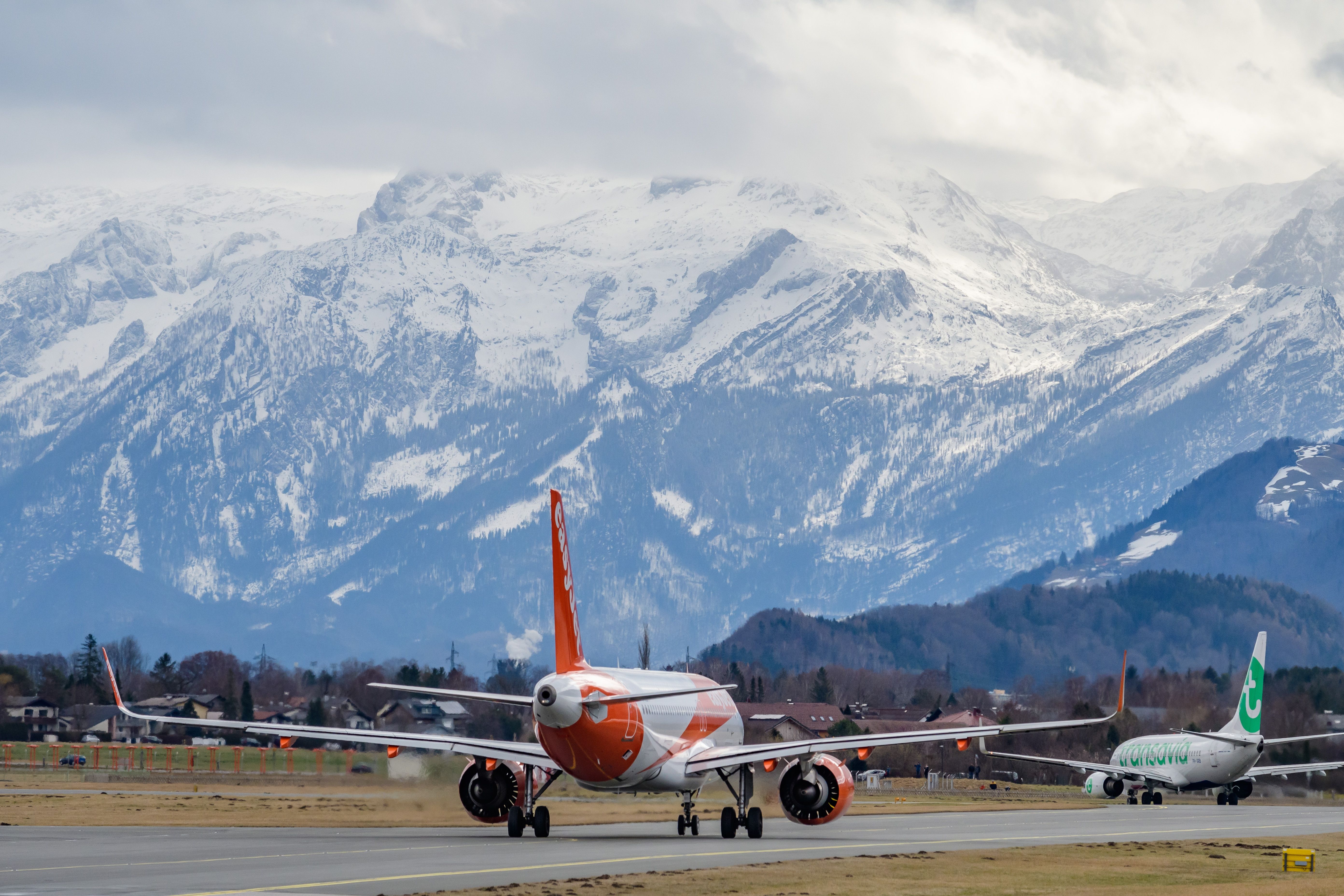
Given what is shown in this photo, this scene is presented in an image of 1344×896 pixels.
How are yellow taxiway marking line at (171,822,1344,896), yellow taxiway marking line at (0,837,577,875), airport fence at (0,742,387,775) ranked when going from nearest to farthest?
yellow taxiway marking line at (171,822,1344,896) < yellow taxiway marking line at (0,837,577,875) < airport fence at (0,742,387,775)

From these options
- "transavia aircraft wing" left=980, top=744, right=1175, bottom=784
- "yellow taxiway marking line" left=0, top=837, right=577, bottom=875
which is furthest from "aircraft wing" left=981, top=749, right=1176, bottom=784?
"yellow taxiway marking line" left=0, top=837, right=577, bottom=875

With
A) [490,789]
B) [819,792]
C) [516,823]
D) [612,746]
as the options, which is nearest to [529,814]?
[516,823]

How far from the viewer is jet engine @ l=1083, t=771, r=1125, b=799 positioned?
9919 centimetres

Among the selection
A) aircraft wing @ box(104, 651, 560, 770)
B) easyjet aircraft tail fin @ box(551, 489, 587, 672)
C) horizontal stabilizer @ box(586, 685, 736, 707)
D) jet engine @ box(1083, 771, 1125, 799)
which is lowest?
jet engine @ box(1083, 771, 1125, 799)

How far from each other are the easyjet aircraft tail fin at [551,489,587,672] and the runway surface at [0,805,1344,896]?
5136mm

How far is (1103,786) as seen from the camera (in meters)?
101

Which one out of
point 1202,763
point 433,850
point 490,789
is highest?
point 490,789

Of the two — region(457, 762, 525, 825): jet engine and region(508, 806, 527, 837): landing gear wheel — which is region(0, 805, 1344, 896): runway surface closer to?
region(508, 806, 527, 837): landing gear wheel

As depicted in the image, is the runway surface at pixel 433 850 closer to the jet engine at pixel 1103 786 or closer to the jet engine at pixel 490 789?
the jet engine at pixel 490 789

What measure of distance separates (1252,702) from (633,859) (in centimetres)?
5787

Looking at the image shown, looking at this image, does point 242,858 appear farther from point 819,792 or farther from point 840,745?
point 819,792

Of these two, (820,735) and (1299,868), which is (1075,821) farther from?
(820,735)

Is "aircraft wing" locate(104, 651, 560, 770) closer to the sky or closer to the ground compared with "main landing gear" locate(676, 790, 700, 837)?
closer to the sky

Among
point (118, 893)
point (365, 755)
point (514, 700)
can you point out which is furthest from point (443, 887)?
point (365, 755)
